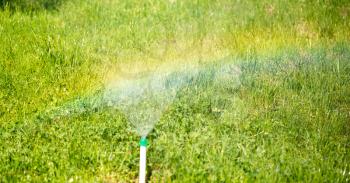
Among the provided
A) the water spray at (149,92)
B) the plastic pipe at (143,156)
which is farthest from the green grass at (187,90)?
the plastic pipe at (143,156)

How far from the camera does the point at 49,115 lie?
632cm

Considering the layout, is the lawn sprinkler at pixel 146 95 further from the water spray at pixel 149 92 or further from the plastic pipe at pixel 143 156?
the plastic pipe at pixel 143 156

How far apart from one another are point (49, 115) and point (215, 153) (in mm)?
2379

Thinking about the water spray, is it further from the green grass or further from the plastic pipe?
the plastic pipe

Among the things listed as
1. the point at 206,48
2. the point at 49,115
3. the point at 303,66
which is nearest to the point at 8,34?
the point at 49,115

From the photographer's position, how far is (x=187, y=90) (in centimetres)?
705

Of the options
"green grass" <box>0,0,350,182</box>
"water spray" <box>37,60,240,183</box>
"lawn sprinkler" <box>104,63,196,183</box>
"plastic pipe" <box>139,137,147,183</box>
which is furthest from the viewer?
"water spray" <box>37,60,240,183</box>

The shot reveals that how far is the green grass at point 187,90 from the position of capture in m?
5.33

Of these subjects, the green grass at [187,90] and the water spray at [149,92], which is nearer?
the green grass at [187,90]

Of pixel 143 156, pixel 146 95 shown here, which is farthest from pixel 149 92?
pixel 143 156

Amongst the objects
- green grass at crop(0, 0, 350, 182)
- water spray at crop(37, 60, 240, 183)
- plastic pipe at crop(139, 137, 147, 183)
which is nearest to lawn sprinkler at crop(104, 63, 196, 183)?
water spray at crop(37, 60, 240, 183)

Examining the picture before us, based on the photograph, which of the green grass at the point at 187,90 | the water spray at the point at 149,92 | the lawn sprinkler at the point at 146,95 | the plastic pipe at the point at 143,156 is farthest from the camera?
the water spray at the point at 149,92

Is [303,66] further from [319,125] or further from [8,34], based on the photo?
[8,34]

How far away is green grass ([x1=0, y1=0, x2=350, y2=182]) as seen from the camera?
17.5 feet
